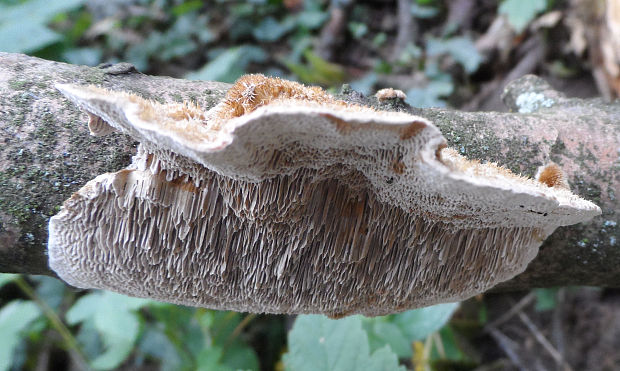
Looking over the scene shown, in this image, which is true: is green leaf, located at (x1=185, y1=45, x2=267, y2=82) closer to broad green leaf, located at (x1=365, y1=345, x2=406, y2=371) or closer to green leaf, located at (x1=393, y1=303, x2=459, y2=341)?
green leaf, located at (x1=393, y1=303, x2=459, y2=341)

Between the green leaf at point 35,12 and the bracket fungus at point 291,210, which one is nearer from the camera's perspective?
the bracket fungus at point 291,210

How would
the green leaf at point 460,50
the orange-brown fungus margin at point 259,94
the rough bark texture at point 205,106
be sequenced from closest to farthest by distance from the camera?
the orange-brown fungus margin at point 259,94 → the rough bark texture at point 205,106 → the green leaf at point 460,50

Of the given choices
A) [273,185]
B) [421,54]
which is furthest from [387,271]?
[421,54]

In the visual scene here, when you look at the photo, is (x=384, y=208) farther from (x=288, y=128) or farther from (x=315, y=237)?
(x=288, y=128)

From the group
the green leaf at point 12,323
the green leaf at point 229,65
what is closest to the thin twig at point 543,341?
the green leaf at point 229,65

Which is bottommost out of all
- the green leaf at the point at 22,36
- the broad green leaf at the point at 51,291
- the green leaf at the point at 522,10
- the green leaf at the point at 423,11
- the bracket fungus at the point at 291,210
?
the broad green leaf at the point at 51,291

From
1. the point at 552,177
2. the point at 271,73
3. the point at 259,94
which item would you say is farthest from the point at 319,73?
the point at 259,94

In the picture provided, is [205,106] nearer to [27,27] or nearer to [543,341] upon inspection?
[27,27]

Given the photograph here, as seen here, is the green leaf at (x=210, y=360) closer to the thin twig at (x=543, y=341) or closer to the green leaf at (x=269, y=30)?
the thin twig at (x=543, y=341)
